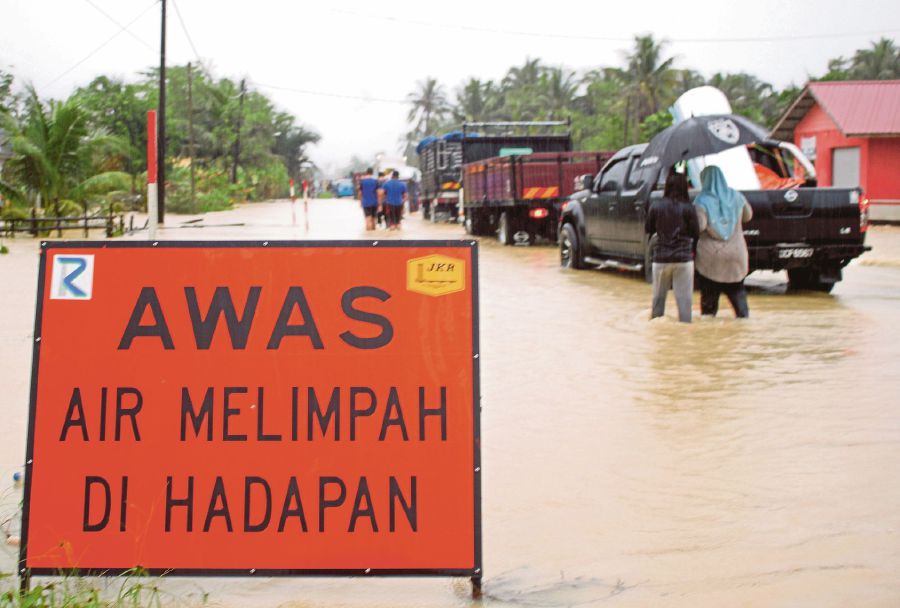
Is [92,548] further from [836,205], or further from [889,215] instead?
[889,215]

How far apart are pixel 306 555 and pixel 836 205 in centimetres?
1135

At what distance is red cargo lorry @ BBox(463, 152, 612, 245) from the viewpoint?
25.4 meters

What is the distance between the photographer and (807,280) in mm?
15523

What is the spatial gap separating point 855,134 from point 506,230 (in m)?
14.7

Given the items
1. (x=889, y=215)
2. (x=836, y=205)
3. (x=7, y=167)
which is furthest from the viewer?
(x=889, y=215)

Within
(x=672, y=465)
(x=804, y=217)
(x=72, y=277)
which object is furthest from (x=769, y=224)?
(x=72, y=277)

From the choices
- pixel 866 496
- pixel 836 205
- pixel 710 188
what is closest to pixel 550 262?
pixel 836 205

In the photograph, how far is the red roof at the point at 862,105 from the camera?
36.6m

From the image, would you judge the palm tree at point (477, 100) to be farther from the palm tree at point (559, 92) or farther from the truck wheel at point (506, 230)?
the truck wheel at point (506, 230)

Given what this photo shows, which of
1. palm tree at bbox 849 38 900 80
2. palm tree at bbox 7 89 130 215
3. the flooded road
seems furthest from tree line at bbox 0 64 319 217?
palm tree at bbox 849 38 900 80

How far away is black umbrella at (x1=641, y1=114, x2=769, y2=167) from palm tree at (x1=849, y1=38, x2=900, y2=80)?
69.0 meters

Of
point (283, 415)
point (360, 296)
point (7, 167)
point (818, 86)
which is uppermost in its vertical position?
point (818, 86)

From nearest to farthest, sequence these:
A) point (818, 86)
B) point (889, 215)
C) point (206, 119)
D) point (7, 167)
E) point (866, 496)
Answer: point (866, 496), point (7, 167), point (889, 215), point (818, 86), point (206, 119)

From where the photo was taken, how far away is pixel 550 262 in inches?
832
